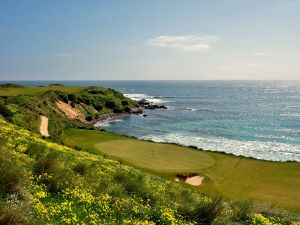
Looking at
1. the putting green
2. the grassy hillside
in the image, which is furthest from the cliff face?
the grassy hillside

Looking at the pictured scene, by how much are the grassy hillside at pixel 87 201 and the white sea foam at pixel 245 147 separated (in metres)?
35.5

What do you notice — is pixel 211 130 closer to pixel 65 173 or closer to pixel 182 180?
pixel 182 180

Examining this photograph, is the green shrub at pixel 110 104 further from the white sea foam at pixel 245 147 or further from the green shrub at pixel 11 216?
the green shrub at pixel 11 216

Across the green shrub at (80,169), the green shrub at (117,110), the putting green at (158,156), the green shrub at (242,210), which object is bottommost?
the putting green at (158,156)

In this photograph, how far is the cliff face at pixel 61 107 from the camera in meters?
43.9

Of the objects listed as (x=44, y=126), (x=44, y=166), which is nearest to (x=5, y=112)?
(x=44, y=126)

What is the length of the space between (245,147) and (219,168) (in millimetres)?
24067

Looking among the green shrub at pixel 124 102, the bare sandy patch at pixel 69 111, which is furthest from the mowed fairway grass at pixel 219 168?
the green shrub at pixel 124 102

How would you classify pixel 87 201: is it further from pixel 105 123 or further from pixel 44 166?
pixel 105 123

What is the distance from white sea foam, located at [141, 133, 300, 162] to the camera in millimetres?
49688

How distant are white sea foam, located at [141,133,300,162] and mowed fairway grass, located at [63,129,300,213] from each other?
13.6 m

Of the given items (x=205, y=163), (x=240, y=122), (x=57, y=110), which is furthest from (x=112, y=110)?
(x=205, y=163)

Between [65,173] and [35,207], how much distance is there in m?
3.06

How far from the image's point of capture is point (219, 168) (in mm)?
32656
